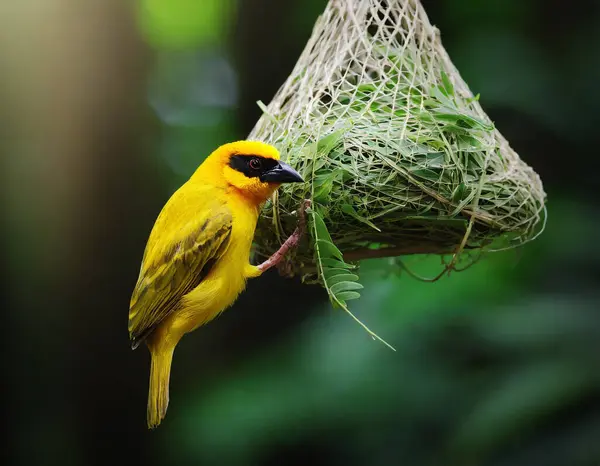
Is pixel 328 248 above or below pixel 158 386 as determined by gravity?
above

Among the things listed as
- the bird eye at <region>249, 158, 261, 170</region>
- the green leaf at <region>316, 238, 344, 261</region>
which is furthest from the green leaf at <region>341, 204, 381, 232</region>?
the bird eye at <region>249, 158, 261, 170</region>

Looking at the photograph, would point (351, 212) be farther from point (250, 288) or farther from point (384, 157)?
point (250, 288)

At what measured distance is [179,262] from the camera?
1.95 metres

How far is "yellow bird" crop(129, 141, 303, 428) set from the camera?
6.39 ft

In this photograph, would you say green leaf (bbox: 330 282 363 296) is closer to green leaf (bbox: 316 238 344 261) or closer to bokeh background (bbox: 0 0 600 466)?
green leaf (bbox: 316 238 344 261)

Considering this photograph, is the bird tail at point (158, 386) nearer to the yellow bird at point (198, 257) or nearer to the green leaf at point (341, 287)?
the yellow bird at point (198, 257)

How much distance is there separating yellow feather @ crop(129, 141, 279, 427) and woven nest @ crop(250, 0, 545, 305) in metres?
0.10

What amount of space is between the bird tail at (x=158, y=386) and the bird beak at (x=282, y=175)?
1.82ft

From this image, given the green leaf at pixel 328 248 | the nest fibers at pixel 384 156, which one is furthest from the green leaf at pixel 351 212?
the green leaf at pixel 328 248

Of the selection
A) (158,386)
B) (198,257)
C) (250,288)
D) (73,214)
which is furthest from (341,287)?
(250,288)

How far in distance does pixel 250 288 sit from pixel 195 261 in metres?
1.96

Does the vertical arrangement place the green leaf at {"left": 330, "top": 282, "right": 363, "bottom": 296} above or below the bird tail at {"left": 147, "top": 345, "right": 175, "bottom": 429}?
above

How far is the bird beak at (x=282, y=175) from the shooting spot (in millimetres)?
1805

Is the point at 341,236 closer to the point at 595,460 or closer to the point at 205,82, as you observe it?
the point at 595,460
